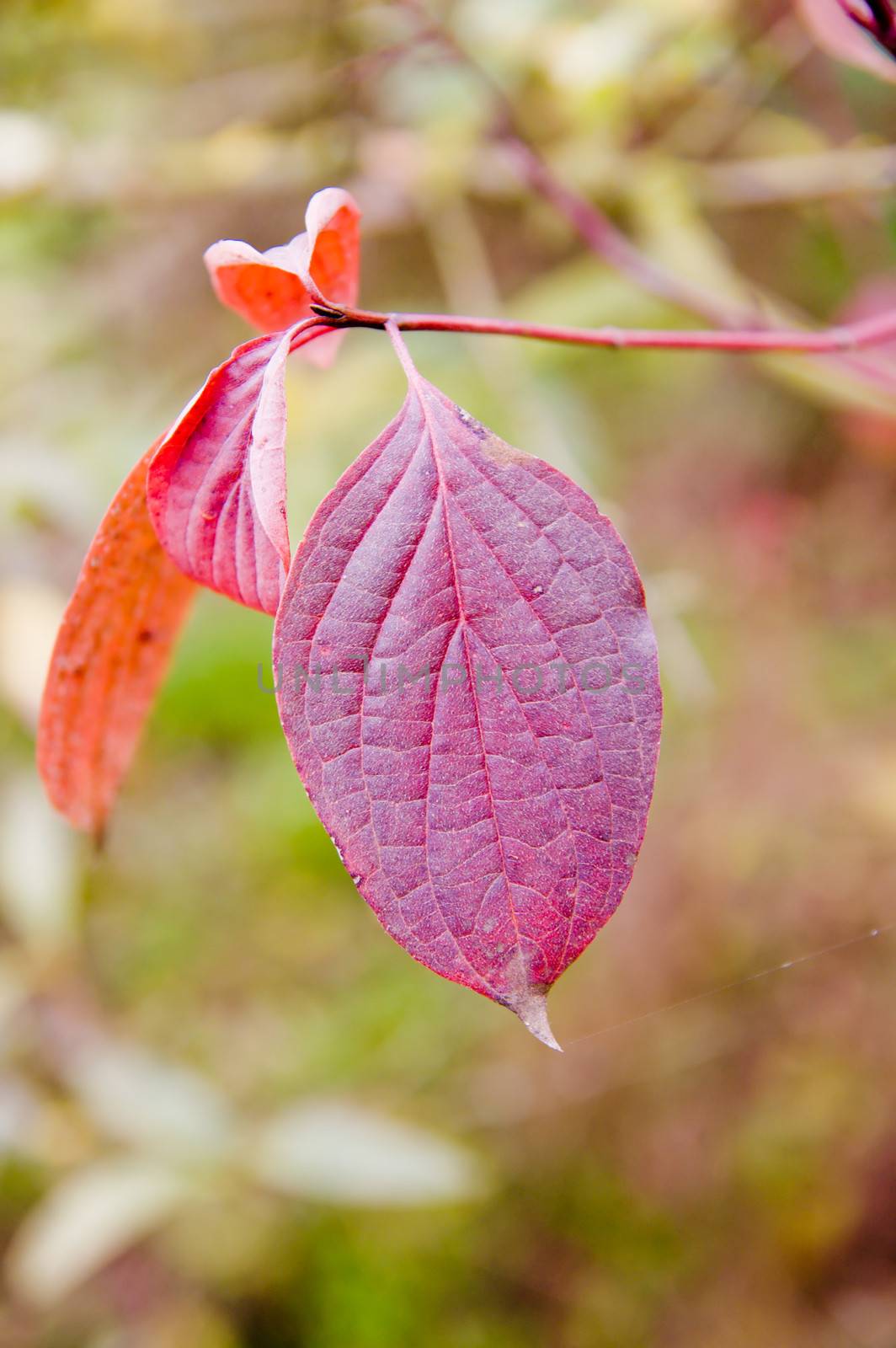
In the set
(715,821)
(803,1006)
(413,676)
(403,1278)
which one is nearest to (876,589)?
(715,821)

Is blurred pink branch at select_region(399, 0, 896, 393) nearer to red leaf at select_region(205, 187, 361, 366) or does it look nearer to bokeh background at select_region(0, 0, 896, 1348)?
bokeh background at select_region(0, 0, 896, 1348)

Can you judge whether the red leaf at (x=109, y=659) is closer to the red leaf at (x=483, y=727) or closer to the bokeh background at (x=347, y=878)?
the red leaf at (x=483, y=727)

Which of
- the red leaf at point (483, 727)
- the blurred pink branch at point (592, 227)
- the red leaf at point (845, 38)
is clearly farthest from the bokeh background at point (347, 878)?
the red leaf at point (483, 727)

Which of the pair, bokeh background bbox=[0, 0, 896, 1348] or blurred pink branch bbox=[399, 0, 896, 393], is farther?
bokeh background bbox=[0, 0, 896, 1348]

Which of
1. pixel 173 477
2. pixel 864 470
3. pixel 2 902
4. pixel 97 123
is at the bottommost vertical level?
pixel 864 470

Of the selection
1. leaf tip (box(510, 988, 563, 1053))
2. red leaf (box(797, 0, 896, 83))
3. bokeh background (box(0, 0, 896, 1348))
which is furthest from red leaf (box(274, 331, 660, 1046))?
bokeh background (box(0, 0, 896, 1348))

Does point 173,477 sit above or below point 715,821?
above

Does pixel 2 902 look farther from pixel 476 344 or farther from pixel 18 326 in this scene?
pixel 476 344
